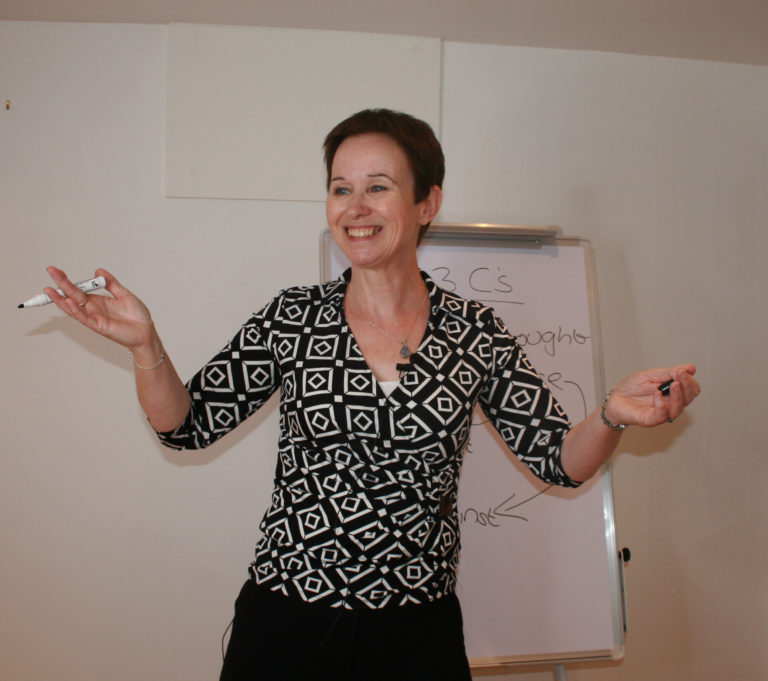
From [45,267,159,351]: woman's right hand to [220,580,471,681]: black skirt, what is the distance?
49 centimetres

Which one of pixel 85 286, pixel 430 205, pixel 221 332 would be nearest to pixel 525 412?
pixel 430 205

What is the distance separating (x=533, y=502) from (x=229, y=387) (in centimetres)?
105

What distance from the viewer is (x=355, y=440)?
3.86 feet

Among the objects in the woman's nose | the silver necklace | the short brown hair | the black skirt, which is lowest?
the black skirt

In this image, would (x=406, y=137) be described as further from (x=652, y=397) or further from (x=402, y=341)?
(x=652, y=397)

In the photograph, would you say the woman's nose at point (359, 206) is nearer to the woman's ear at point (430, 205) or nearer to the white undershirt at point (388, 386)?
the woman's ear at point (430, 205)

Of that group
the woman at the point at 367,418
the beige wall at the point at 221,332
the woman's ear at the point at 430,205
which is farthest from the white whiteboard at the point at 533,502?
the woman at the point at 367,418

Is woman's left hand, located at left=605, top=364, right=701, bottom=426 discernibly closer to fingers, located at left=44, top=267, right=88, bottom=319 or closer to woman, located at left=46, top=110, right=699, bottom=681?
woman, located at left=46, top=110, right=699, bottom=681

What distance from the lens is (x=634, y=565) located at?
7.23 ft

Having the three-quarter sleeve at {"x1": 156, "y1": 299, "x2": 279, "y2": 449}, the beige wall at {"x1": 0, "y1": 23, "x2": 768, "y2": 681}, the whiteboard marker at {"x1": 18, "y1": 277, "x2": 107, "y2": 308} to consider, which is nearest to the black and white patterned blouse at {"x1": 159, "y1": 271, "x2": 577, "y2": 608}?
the three-quarter sleeve at {"x1": 156, "y1": 299, "x2": 279, "y2": 449}

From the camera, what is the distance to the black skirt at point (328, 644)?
1113mm

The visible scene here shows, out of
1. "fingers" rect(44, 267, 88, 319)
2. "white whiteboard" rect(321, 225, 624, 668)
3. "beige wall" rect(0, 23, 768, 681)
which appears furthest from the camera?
"beige wall" rect(0, 23, 768, 681)

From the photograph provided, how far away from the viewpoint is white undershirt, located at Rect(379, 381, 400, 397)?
1235 millimetres

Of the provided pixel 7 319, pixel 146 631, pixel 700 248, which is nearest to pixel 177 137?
pixel 7 319
